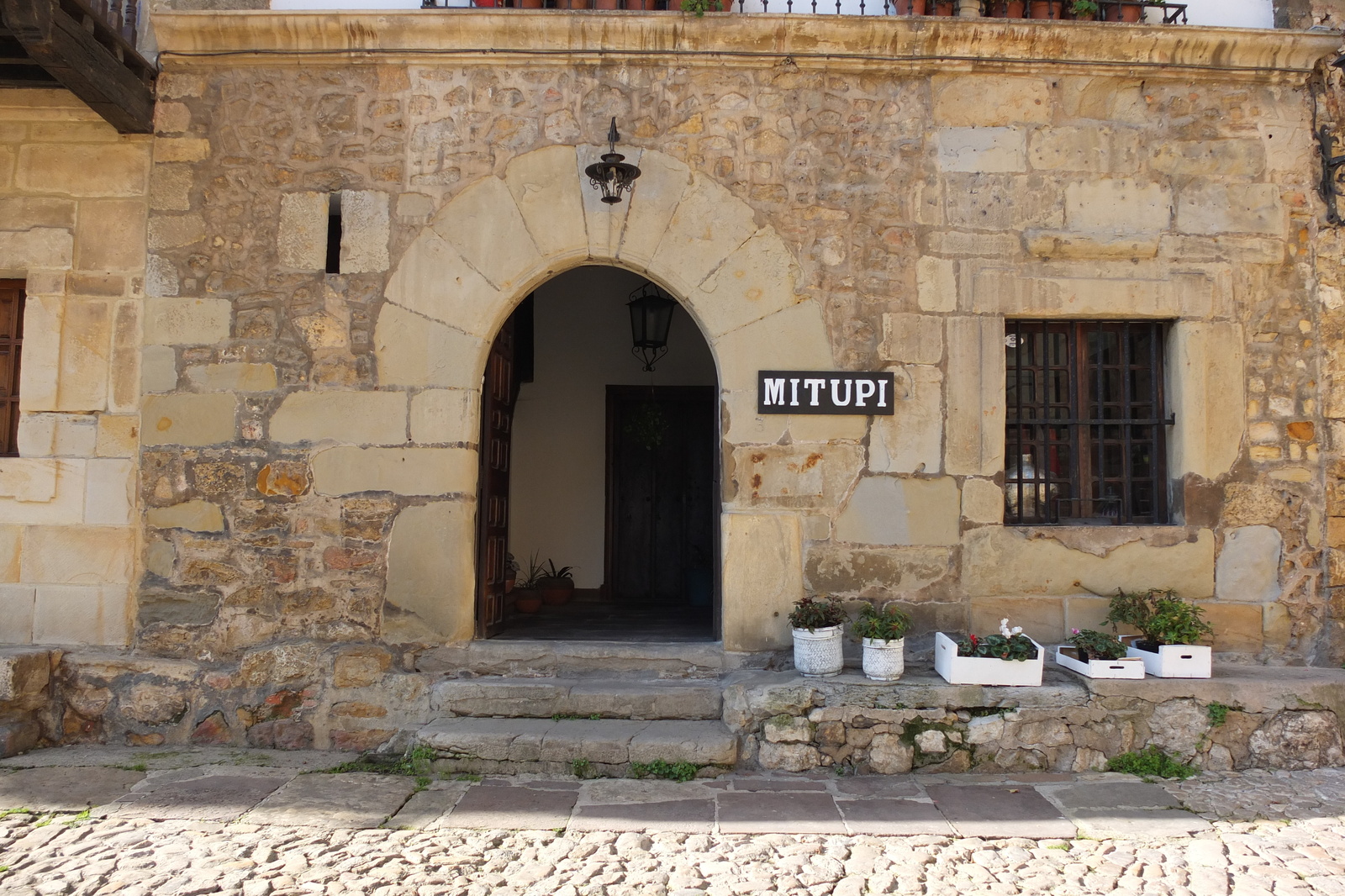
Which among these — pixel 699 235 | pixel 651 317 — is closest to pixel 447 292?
pixel 699 235

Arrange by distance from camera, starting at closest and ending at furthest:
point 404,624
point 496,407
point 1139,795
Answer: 1. point 1139,795
2. point 404,624
3. point 496,407

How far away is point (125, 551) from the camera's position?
4.20m

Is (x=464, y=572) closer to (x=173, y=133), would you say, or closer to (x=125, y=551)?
(x=125, y=551)

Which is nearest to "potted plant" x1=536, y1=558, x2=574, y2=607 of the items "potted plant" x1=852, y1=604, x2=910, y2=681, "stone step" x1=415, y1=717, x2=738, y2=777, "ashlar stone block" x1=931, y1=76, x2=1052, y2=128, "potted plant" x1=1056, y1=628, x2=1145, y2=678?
"stone step" x1=415, y1=717, x2=738, y2=777

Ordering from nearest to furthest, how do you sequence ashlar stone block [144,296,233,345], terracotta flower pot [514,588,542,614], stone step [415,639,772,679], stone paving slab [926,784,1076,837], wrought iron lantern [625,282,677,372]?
stone paving slab [926,784,1076,837]
stone step [415,639,772,679]
ashlar stone block [144,296,233,345]
terracotta flower pot [514,588,542,614]
wrought iron lantern [625,282,677,372]

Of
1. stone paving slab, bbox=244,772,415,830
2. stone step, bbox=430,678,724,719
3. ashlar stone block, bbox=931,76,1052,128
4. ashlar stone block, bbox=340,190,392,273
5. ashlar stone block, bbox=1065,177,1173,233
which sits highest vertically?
ashlar stone block, bbox=931,76,1052,128

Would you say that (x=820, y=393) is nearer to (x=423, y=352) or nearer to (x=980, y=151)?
(x=980, y=151)

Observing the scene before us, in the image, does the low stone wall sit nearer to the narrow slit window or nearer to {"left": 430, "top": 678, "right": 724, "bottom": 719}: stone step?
{"left": 430, "top": 678, "right": 724, "bottom": 719}: stone step

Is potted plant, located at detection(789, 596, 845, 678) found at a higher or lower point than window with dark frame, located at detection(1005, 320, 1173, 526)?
lower

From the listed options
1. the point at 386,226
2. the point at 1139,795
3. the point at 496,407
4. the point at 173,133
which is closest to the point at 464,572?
the point at 496,407

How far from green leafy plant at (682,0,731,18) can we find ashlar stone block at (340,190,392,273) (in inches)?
69.2

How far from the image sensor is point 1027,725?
147 inches

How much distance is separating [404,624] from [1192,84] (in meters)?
4.80

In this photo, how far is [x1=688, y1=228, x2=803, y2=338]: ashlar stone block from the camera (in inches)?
167
